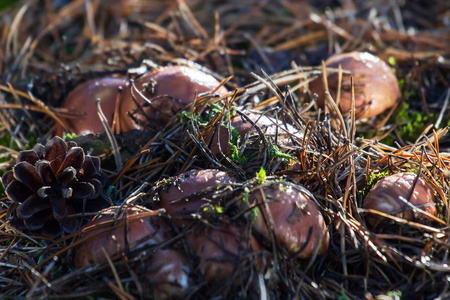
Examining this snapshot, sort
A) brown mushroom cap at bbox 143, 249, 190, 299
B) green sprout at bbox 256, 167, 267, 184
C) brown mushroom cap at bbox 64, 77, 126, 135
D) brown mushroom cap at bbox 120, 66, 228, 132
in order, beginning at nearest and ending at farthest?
1. brown mushroom cap at bbox 143, 249, 190, 299
2. green sprout at bbox 256, 167, 267, 184
3. brown mushroom cap at bbox 120, 66, 228, 132
4. brown mushroom cap at bbox 64, 77, 126, 135

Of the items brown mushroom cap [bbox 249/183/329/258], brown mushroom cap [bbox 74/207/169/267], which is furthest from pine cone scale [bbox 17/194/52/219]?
brown mushroom cap [bbox 249/183/329/258]

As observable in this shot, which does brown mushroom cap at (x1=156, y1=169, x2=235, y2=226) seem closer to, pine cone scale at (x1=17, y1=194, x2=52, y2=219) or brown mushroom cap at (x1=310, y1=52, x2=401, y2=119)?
pine cone scale at (x1=17, y1=194, x2=52, y2=219)

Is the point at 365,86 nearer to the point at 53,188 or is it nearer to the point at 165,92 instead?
the point at 165,92

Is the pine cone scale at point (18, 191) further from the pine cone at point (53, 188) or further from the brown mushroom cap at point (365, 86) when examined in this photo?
the brown mushroom cap at point (365, 86)

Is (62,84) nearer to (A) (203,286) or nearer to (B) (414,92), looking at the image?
(A) (203,286)

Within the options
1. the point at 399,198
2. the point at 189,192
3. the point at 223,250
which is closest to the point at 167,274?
the point at 223,250
